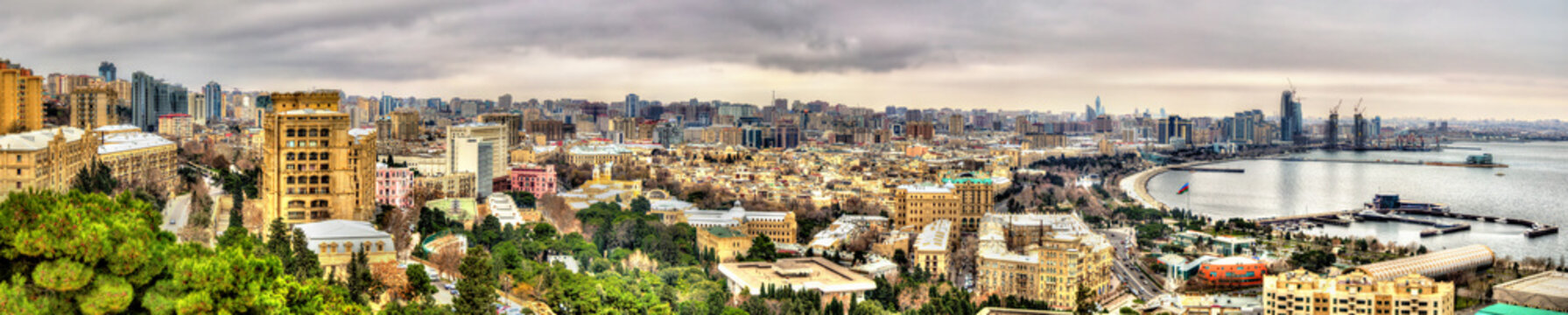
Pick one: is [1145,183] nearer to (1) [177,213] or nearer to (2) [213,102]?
(2) [213,102]

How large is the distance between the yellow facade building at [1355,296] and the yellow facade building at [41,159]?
1072 centimetres

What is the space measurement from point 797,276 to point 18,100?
7.52 m

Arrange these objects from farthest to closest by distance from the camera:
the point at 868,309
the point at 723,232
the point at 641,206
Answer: the point at 641,206 < the point at 723,232 < the point at 868,309

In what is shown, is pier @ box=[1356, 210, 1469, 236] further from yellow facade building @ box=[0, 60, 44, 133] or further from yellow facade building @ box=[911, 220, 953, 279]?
yellow facade building @ box=[0, 60, 44, 133]

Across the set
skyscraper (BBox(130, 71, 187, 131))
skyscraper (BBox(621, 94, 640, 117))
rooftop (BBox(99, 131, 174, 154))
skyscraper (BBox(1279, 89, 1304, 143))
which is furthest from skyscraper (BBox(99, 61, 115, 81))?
skyscraper (BBox(1279, 89, 1304, 143))

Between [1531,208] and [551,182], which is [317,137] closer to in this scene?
[551,182]

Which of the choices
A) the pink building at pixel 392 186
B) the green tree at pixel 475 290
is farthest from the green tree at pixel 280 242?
the pink building at pixel 392 186

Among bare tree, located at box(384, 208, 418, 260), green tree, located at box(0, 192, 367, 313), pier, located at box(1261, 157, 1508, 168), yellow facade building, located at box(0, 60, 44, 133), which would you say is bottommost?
pier, located at box(1261, 157, 1508, 168)

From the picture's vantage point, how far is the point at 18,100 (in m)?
10.9

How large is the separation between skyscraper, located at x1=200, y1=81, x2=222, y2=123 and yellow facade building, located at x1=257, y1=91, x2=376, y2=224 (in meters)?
16.8

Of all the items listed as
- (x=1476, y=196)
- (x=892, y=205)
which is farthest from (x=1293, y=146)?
(x=892, y=205)

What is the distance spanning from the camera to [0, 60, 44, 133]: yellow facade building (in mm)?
10500

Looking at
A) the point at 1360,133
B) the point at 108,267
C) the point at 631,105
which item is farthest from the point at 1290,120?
the point at 108,267

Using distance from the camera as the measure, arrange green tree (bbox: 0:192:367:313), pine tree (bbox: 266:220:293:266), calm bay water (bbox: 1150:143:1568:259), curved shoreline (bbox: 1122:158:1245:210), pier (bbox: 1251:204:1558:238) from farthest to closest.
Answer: curved shoreline (bbox: 1122:158:1245:210)
pier (bbox: 1251:204:1558:238)
calm bay water (bbox: 1150:143:1568:259)
pine tree (bbox: 266:220:293:266)
green tree (bbox: 0:192:367:313)
